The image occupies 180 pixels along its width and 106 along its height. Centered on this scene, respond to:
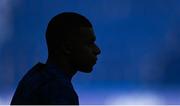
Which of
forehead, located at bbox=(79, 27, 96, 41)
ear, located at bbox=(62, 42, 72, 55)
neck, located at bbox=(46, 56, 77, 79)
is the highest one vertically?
forehead, located at bbox=(79, 27, 96, 41)

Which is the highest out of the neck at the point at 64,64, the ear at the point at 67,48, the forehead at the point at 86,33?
the forehead at the point at 86,33

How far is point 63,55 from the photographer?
4.96 feet

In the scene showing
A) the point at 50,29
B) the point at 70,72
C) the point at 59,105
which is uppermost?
the point at 50,29

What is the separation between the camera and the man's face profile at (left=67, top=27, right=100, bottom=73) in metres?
1.52

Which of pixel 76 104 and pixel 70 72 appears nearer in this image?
pixel 76 104

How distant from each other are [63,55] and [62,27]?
0.08m

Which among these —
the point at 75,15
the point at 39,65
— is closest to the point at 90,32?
the point at 75,15

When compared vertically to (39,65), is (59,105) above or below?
below

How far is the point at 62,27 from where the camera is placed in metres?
1.52

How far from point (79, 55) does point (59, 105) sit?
0.18 metres

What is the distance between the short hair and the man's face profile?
0.02 m

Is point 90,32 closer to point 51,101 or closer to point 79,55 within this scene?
point 79,55

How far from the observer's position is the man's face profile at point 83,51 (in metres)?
1.52

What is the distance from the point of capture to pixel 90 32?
1.55m
